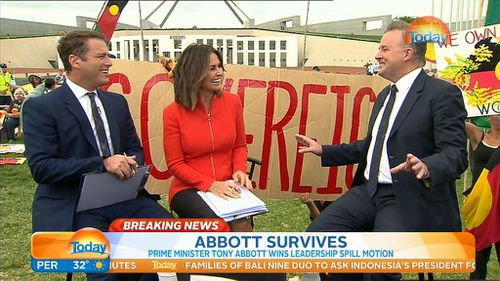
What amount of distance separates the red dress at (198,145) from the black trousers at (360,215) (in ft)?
2.37

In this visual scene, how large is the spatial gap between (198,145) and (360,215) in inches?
44.1

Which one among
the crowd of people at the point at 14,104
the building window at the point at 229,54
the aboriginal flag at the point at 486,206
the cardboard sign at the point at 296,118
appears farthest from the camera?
the building window at the point at 229,54

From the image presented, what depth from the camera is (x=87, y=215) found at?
2648 millimetres

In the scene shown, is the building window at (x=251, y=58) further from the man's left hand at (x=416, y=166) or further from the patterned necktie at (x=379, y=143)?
the man's left hand at (x=416, y=166)

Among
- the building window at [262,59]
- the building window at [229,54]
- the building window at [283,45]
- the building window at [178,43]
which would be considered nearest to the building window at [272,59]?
the building window at [262,59]

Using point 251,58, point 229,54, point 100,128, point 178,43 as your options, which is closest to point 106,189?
point 100,128

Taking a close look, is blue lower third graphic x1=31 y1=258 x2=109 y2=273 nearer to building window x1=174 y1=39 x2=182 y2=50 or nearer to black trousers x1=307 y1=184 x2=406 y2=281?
black trousers x1=307 y1=184 x2=406 y2=281

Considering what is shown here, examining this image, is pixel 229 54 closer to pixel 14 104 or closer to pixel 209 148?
pixel 14 104

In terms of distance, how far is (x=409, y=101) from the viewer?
2.52m

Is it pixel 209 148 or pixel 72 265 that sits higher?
pixel 209 148

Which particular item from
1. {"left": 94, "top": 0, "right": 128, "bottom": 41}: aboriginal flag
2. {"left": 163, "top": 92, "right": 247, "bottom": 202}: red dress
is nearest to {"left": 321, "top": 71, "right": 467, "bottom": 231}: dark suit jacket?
{"left": 163, "top": 92, "right": 247, "bottom": 202}: red dress

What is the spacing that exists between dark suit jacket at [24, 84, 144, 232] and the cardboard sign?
5.51 ft

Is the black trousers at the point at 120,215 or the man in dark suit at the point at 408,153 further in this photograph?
the black trousers at the point at 120,215

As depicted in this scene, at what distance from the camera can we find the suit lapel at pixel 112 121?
9.21ft
